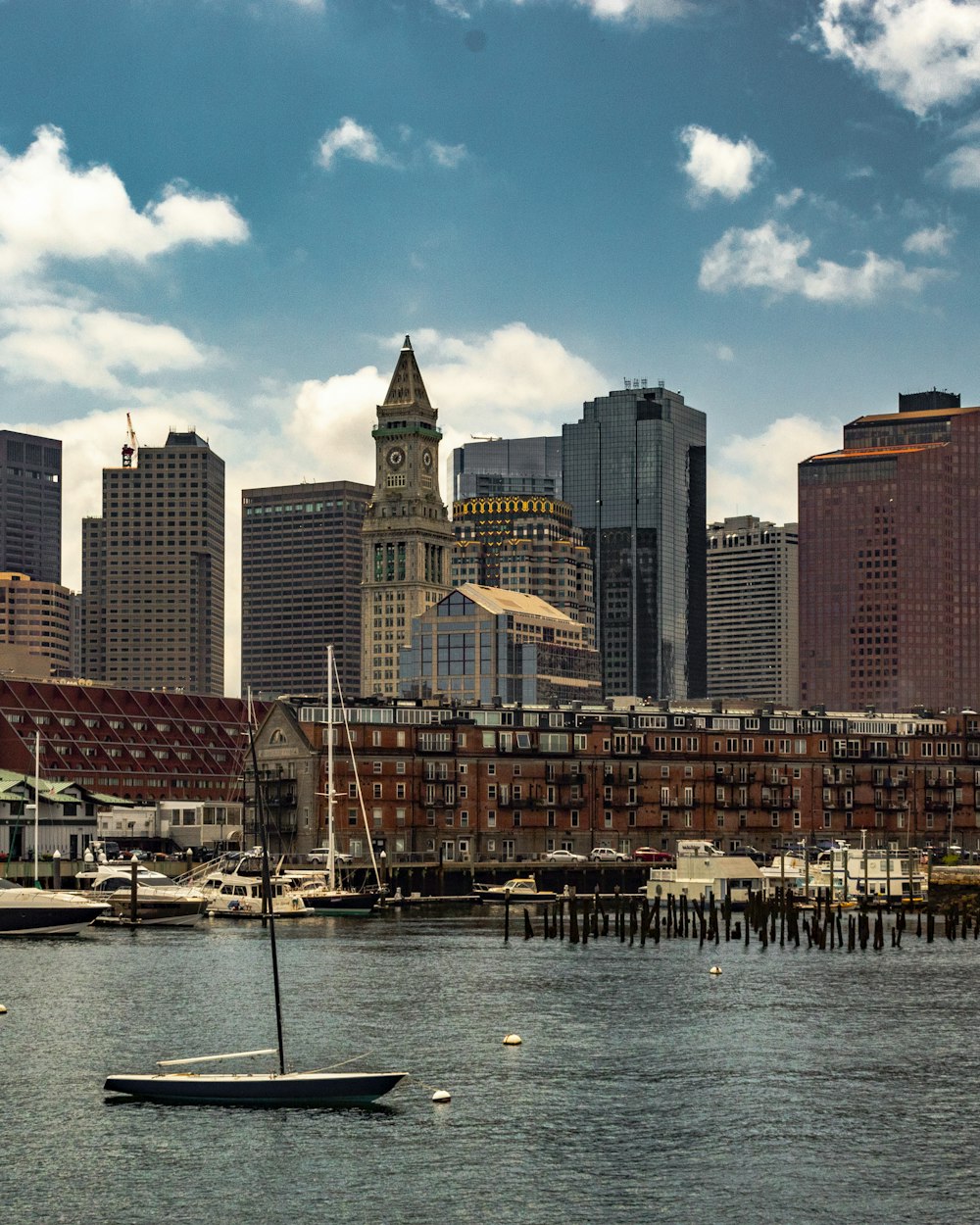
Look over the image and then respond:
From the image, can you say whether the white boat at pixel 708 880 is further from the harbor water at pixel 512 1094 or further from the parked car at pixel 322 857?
the harbor water at pixel 512 1094

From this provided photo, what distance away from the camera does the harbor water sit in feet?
202

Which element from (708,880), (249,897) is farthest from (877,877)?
(249,897)

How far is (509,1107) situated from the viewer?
7469cm

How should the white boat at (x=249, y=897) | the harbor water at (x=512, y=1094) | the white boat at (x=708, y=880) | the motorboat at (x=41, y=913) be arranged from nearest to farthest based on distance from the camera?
1. the harbor water at (x=512, y=1094)
2. the motorboat at (x=41, y=913)
3. the white boat at (x=249, y=897)
4. the white boat at (x=708, y=880)

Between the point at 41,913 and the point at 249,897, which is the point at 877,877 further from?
the point at 41,913

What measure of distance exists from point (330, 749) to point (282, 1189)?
118m

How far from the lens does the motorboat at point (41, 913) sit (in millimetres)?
144000

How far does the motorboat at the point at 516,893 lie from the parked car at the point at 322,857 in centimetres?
1323

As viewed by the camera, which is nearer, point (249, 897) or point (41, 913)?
point (41, 913)

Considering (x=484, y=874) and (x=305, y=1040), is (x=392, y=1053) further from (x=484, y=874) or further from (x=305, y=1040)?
(x=484, y=874)

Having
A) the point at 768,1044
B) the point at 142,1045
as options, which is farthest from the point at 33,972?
the point at 768,1044

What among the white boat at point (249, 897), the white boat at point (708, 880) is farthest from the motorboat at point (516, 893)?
the white boat at point (249, 897)

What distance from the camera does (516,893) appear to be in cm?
19125

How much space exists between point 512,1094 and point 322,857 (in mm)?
110683
